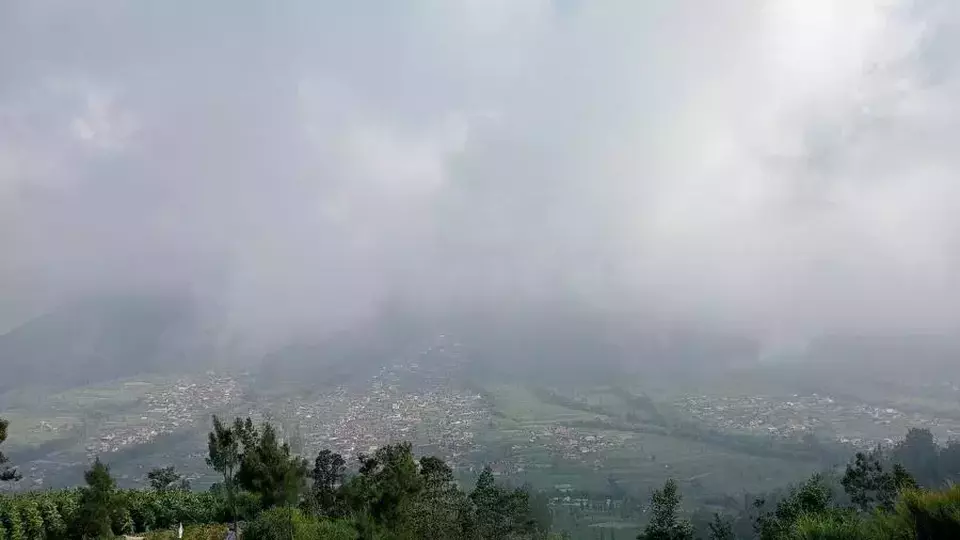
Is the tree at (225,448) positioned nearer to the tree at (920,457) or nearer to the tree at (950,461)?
the tree at (950,461)

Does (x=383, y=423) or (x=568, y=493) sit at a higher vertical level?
(x=383, y=423)

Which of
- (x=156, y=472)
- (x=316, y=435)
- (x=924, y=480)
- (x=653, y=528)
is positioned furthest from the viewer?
(x=316, y=435)

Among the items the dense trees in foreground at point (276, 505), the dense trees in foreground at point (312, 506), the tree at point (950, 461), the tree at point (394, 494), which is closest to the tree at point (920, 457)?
the tree at point (950, 461)

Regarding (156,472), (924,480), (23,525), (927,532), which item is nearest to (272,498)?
(23,525)

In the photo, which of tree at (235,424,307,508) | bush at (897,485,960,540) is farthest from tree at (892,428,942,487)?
bush at (897,485,960,540)

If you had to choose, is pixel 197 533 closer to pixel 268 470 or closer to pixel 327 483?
pixel 268 470

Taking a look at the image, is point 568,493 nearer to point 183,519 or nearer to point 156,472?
point 156,472
